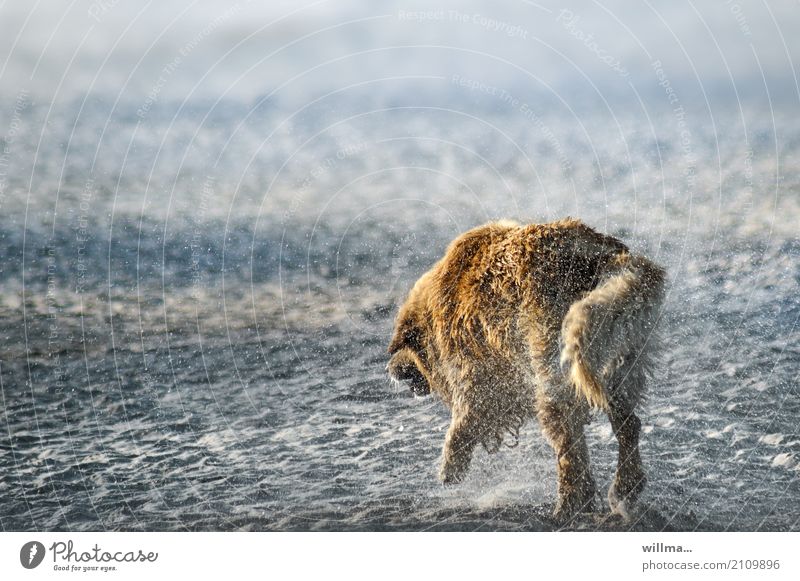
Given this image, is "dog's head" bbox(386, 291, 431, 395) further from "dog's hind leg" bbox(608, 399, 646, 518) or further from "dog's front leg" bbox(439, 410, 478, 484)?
"dog's hind leg" bbox(608, 399, 646, 518)

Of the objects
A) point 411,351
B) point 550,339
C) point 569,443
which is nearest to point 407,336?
point 411,351

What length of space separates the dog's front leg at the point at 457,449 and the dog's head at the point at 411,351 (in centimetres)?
70

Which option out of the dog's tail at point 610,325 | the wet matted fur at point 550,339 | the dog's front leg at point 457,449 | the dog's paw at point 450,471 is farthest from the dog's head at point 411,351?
the dog's tail at point 610,325

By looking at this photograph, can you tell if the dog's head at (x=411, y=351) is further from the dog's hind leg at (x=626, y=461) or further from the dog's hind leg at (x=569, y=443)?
the dog's hind leg at (x=626, y=461)

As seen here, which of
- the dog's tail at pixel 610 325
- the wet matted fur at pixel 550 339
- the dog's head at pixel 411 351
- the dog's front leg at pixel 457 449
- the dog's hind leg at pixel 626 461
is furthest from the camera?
the dog's head at pixel 411 351

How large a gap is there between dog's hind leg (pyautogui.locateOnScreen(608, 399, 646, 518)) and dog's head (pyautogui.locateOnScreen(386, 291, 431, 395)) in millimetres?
1756

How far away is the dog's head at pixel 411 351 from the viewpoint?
7.91 meters

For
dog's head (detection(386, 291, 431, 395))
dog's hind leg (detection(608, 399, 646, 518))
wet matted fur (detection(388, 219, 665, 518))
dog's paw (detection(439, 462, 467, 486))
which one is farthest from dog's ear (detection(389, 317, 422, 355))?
dog's hind leg (detection(608, 399, 646, 518))

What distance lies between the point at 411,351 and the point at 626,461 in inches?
81.6

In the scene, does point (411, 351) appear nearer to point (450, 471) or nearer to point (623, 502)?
point (450, 471)

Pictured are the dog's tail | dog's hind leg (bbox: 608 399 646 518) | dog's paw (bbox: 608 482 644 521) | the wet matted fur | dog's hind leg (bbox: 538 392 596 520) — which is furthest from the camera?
dog's paw (bbox: 608 482 644 521)

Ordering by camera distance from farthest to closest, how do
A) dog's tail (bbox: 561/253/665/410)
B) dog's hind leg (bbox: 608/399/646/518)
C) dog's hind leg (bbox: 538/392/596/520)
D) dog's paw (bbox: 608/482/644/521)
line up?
dog's paw (bbox: 608/482/644/521), dog's hind leg (bbox: 608/399/646/518), dog's hind leg (bbox: 538/392/596/520), dog's tail (bbox: 561/253/665/410)
